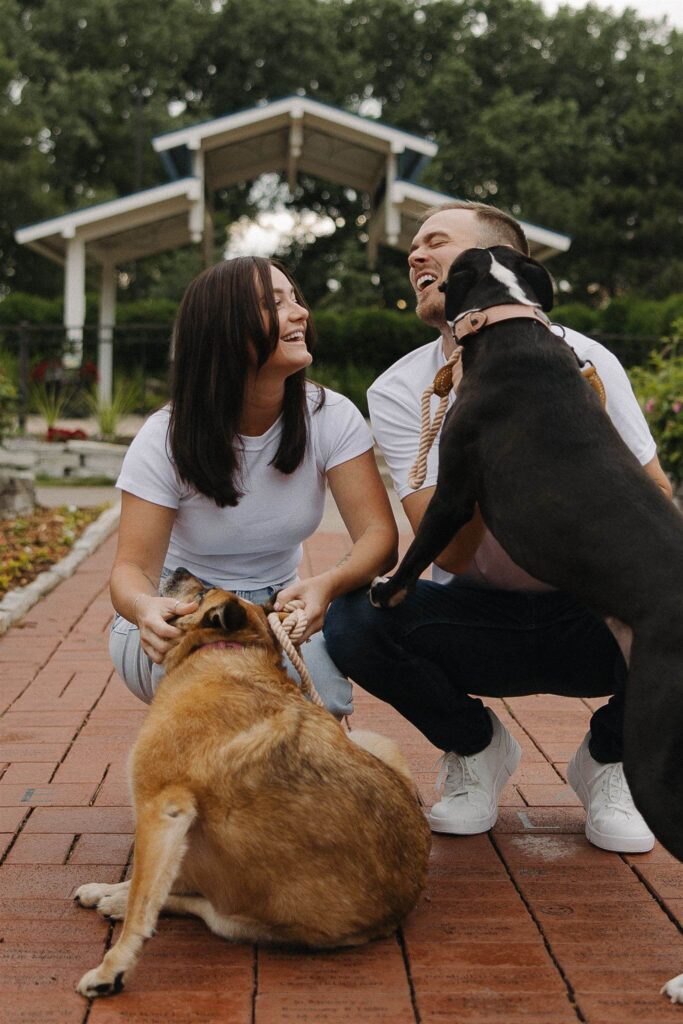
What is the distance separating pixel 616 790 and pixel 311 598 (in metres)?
1.08

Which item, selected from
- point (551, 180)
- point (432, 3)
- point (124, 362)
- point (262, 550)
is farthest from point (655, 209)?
point (262, 550)

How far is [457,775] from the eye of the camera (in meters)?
3.23

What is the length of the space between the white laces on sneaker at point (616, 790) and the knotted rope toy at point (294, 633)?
3.18ft

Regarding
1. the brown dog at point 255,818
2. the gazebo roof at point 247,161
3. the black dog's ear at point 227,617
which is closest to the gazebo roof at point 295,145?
the gazebo roof at point 247,161

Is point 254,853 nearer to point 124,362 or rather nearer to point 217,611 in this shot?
point 217,611

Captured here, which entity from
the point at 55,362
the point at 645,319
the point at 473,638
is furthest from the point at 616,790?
the point at 645,319

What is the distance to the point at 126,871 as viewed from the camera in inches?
113

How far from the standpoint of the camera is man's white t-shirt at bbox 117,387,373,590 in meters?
3.20

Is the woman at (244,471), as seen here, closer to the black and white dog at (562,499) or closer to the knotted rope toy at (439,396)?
the knotted rope toy at (439,396)

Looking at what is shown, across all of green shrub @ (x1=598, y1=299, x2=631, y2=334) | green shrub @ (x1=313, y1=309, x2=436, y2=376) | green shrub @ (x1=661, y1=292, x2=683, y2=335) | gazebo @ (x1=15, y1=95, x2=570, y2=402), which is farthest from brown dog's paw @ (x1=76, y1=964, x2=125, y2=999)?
green shrub @ (x1=598, y1=299, x2=631, y2=334)

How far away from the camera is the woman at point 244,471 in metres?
3.06

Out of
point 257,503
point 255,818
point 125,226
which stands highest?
point 125,226

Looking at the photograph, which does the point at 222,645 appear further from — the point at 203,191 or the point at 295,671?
the point at 203,191

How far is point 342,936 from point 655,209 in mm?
33278
